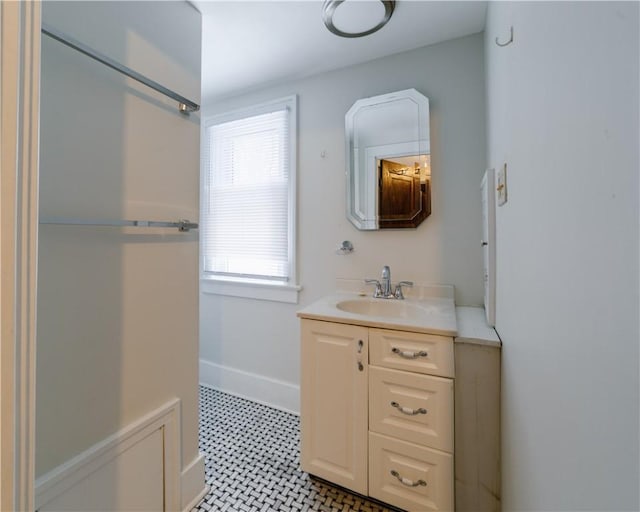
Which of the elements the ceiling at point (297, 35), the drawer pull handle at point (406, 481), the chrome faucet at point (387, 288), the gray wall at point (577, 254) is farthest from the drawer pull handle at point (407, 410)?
the ceiling at point (297, 35)

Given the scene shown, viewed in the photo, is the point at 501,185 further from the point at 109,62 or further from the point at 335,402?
the point at 109,62

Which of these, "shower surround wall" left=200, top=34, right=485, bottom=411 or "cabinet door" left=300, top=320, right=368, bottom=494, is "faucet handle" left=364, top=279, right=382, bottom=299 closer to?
"shower surround wall" left=200, top=34, right=485, bottom=411

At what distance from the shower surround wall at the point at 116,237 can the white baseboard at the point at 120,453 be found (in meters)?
0.03

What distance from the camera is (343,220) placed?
6.53 feet

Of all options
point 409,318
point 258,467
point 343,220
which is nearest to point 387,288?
point 409,318

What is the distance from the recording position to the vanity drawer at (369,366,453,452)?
119cm

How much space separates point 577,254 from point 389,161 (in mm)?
1543

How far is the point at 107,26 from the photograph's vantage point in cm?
105

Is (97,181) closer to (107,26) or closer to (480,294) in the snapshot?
(107,26)

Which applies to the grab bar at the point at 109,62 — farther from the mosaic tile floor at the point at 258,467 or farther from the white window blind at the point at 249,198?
the mosaic tile floor at the point at 258,467

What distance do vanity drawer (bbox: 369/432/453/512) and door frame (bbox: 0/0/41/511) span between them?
46.7 inches

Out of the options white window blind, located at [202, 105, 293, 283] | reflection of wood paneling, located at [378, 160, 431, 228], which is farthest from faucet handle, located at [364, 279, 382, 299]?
white window blind, located at [202, 105, 293, 283]

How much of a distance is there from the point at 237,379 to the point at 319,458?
3.68 ft

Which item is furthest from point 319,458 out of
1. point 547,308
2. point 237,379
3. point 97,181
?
point 97,181
